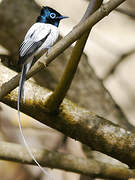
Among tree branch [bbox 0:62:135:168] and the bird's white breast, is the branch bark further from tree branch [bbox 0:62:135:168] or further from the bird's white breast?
tree branch [bbox 0:62:135:168]

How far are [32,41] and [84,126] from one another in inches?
19.9

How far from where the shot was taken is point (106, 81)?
4637 millimetres

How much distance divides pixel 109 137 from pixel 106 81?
103 inches

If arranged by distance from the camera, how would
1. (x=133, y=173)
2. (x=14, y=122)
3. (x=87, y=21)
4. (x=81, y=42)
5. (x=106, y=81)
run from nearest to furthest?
(x=87, y=21) < (x=81, y=42) < (x=133, y=173) < (x=14, y=122) < (x=106, y=81)

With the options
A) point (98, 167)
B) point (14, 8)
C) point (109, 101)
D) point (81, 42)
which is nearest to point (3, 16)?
point (14, 8)

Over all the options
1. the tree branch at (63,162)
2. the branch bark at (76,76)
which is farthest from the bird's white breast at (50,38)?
the branch bark at (76,76)

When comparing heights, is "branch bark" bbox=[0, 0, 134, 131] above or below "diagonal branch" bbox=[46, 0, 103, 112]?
below

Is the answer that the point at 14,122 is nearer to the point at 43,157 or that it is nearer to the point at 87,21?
the point at 43,157

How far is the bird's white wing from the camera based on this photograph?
6.50ft

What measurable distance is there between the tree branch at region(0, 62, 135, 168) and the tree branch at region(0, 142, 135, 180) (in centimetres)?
22

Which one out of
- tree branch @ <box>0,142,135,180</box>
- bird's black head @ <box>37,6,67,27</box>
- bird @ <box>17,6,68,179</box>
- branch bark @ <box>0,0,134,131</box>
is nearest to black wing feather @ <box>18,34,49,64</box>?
bird @ <box>17,6,68,179</box>

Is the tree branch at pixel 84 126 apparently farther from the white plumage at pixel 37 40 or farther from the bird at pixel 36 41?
the white plumage at pixel 37 40

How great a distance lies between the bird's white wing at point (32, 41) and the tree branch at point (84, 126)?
22 centimetres

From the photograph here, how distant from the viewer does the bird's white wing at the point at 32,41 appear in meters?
1.98
